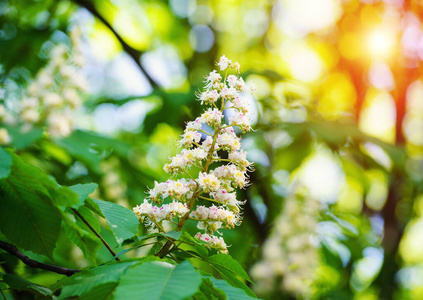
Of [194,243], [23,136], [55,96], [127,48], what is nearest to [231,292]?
[194,243]

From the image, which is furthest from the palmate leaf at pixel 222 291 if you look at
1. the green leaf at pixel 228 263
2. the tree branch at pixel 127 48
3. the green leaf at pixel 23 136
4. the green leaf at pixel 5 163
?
the tree branch at pixel 127 48

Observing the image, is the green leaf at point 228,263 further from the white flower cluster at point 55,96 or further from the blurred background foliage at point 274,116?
the white flower cluster at point 55,96

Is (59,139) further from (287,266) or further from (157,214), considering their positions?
(287,266)

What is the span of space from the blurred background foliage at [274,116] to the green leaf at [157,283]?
0.80 meters

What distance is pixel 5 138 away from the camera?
10.5 ft

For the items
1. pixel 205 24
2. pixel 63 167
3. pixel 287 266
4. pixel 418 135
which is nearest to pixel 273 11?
pixel 205 24

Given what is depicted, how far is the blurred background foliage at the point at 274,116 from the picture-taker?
3.00 m

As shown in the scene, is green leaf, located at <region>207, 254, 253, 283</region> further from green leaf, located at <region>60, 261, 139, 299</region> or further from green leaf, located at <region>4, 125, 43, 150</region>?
green leaf, located at <region>4, 125, 43, 150</region>

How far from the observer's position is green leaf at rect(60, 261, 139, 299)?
37.8 inches

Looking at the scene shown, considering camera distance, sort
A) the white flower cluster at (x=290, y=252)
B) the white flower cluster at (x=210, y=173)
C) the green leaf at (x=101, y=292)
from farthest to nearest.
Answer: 1. the white flower cluster at (x=290, y=252)
2. the white flower cluster at (x=210, y=173)
3. the green leaf at (x=101, y=292)

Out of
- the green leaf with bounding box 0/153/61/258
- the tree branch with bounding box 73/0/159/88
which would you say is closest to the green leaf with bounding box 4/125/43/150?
the green leaf with bounding box 0/153/61/258

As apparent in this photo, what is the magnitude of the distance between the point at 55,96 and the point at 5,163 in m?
2.84

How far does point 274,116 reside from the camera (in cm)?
346

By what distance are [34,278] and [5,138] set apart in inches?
44.8
